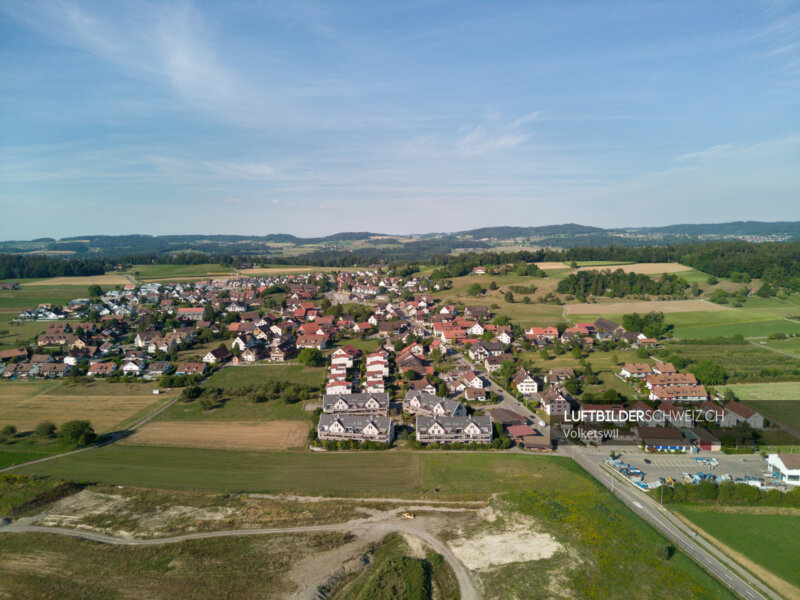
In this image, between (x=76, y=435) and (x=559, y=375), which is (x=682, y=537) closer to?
(x=559, y=375)

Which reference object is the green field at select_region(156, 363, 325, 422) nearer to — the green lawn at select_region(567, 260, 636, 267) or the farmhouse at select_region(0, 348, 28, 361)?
the farmhouse at select_region(0, 348, 28, 361)

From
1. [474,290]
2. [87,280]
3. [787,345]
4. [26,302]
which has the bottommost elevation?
[787,345]

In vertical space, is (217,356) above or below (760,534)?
above

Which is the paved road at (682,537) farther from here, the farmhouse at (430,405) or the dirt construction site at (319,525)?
the farmhouse at (430,405)

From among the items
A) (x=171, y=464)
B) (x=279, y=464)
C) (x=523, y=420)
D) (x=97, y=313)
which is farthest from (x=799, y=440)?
(x=97, y=313)

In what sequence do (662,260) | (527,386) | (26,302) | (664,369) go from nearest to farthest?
1. (527,386)
2. (664,369)
3. (26,302)
4. (662,260)

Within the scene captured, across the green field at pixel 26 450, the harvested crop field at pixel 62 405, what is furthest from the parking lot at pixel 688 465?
the green field at pixel 26 450

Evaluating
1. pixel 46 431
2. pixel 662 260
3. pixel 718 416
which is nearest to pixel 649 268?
pixel 662 260
